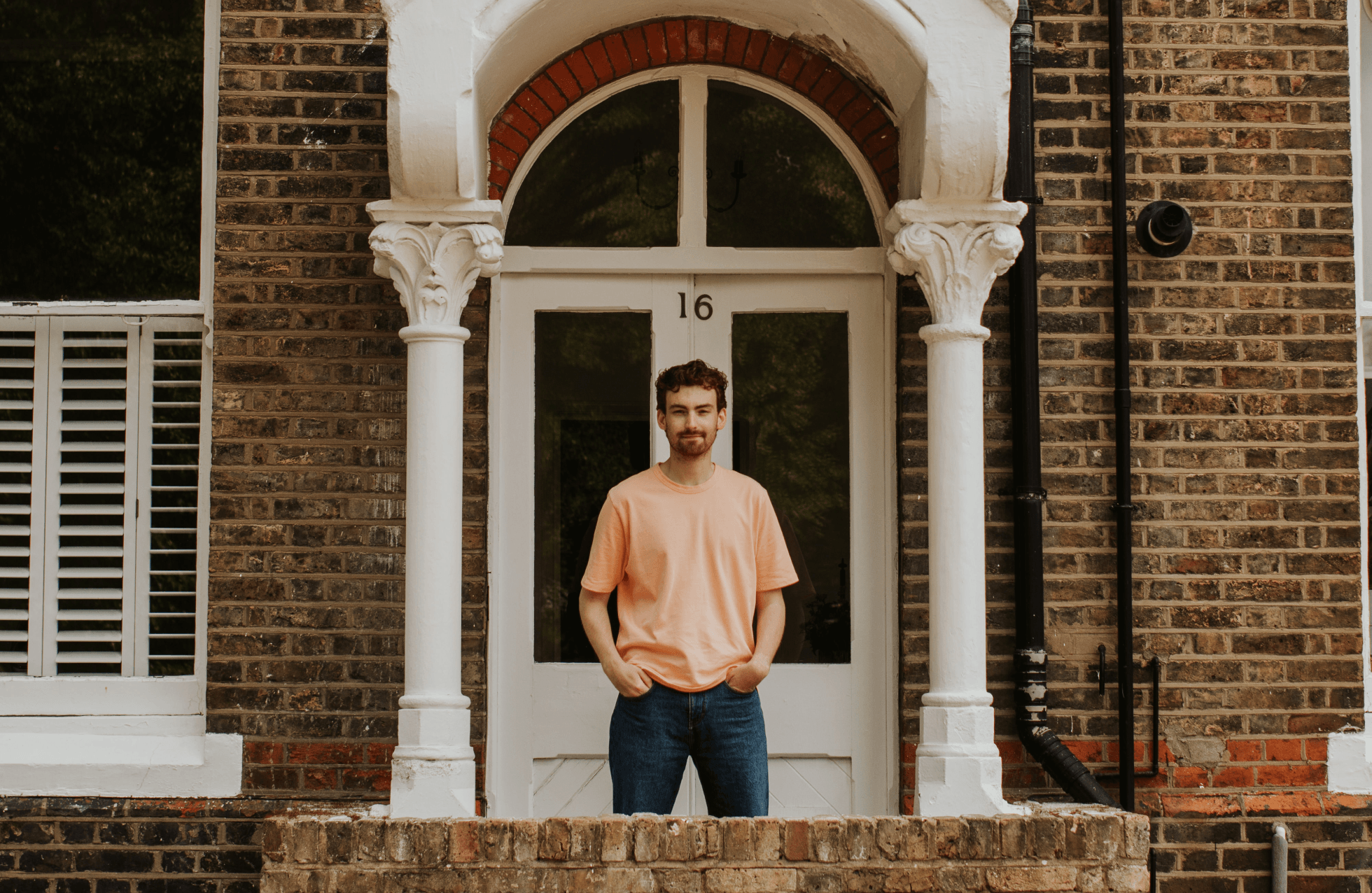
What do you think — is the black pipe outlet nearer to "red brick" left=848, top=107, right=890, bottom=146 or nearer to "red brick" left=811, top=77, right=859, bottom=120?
"red brick" left=848, top=107, right=890, bottom=146

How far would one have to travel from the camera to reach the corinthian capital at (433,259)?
382 centimetres

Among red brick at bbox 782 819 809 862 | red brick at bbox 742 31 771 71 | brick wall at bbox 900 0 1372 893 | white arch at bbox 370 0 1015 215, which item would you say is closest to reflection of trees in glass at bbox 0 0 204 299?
white arch at bbox 370 0 1015 215

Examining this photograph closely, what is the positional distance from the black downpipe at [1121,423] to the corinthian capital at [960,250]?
0.61 m

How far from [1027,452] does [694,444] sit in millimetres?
1363

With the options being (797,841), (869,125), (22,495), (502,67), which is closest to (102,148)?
(22,495)

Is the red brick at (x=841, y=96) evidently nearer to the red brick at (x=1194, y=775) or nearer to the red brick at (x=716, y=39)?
the red brick at (x=716, y=39)

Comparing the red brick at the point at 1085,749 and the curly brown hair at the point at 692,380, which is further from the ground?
the curly brown hair at the point at 692,380

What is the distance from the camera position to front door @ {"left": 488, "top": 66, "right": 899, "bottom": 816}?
436cm

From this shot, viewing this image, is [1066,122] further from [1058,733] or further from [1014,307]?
[1058,733]

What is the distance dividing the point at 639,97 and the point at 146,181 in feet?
6.25

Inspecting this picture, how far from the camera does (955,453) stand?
12.8ft

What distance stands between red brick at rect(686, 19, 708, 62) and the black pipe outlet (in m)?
1.70

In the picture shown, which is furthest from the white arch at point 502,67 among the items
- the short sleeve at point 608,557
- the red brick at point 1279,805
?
the red brick at point 1279,805

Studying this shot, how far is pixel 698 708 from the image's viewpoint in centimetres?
346
